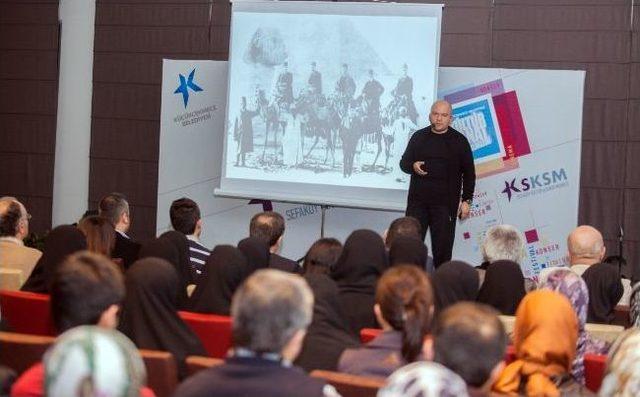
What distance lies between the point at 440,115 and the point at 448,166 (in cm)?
36

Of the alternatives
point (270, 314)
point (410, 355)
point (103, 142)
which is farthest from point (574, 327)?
point (103, 142)

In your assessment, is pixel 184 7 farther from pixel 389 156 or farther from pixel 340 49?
pixel 389 156

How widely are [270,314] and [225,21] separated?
654 centimetres

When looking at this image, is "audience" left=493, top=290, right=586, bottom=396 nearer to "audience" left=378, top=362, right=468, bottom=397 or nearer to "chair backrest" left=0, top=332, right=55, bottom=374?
"audience" left=378, top=362, right=468, bottom=397

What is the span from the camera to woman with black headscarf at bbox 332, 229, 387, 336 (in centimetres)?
393

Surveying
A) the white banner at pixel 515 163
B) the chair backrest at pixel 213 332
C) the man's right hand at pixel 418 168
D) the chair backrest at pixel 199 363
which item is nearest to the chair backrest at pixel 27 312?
the chair backrest at pixel 213 332

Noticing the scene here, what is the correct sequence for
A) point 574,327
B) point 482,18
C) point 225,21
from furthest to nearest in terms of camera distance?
1. point 225,21
2. point 482,18
3. point 574,327

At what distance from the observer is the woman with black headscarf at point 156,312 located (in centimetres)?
320

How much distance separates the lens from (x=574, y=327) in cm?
315

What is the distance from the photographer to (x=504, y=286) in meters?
4.02

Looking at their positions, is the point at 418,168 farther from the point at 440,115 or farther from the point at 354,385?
the point at 354,385

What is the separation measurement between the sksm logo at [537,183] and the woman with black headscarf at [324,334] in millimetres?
3837

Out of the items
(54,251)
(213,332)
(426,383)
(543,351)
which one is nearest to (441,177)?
(54,251)

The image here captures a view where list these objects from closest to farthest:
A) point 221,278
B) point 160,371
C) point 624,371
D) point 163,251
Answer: point 624,371
point 160,371
point 221,278
point 163,251
